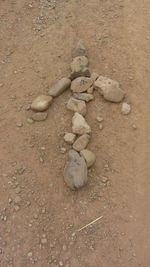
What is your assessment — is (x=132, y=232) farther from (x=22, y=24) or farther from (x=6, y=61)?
(x=22, y=24)

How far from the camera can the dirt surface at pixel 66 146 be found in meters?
2.27

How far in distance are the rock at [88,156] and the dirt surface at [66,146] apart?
0.06 m

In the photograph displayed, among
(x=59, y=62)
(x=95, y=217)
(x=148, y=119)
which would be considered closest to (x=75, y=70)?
(x=59, y=62)

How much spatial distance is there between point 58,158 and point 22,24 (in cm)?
152

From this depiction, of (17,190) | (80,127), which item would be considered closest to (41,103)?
(80,127)

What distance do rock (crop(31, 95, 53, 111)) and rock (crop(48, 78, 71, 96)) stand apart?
0.18 ft

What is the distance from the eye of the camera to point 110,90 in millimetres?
2779

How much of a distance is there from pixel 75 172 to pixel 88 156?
0.17 metres

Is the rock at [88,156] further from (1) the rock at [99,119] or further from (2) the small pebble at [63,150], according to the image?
(1) the rock at [99,119]

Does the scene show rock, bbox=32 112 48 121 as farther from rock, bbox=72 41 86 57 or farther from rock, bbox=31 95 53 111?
rock, bbox=72 41 86 57

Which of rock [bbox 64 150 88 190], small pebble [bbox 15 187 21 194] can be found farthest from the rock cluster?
small pebble [bbox 15 187 21 194]

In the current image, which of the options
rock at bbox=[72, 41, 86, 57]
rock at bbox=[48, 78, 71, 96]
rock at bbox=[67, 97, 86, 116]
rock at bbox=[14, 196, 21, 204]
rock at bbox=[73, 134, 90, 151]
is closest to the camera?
rock at bbox=[14, 196, 21, 204]

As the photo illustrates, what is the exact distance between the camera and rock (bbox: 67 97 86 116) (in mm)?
2717

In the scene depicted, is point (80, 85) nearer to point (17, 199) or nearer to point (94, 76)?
point (94, 76)
